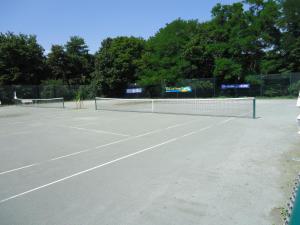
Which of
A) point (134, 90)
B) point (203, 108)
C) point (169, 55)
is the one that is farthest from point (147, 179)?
point (169, 55)

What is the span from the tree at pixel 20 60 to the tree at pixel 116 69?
33.9ft

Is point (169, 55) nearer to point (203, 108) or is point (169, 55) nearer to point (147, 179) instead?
point (203, 108)

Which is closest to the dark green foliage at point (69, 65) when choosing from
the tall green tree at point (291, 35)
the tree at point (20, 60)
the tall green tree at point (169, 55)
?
the tree at point (20, 60)

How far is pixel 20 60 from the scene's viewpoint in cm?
4078

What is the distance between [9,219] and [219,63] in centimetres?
3362

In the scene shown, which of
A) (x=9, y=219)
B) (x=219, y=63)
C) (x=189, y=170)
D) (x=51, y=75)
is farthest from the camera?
(x=51, y=75)

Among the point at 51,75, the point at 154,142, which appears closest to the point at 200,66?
the point at 51,75

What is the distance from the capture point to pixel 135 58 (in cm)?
4369

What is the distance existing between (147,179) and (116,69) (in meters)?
37.1

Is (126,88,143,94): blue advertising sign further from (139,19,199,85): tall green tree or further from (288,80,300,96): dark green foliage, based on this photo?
(288,80,300,96): dark green foliage

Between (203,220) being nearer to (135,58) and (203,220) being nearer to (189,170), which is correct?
(189,170)

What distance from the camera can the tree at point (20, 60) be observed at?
39.3 m

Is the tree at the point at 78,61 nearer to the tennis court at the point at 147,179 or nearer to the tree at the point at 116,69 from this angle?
the tree at the point at 116,69

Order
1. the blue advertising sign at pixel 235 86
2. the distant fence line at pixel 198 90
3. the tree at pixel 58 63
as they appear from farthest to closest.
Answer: the tree at pixel 58 63 → the blue advertising sign at pixel 235 86 → the distant fence line at pixel 198 90
